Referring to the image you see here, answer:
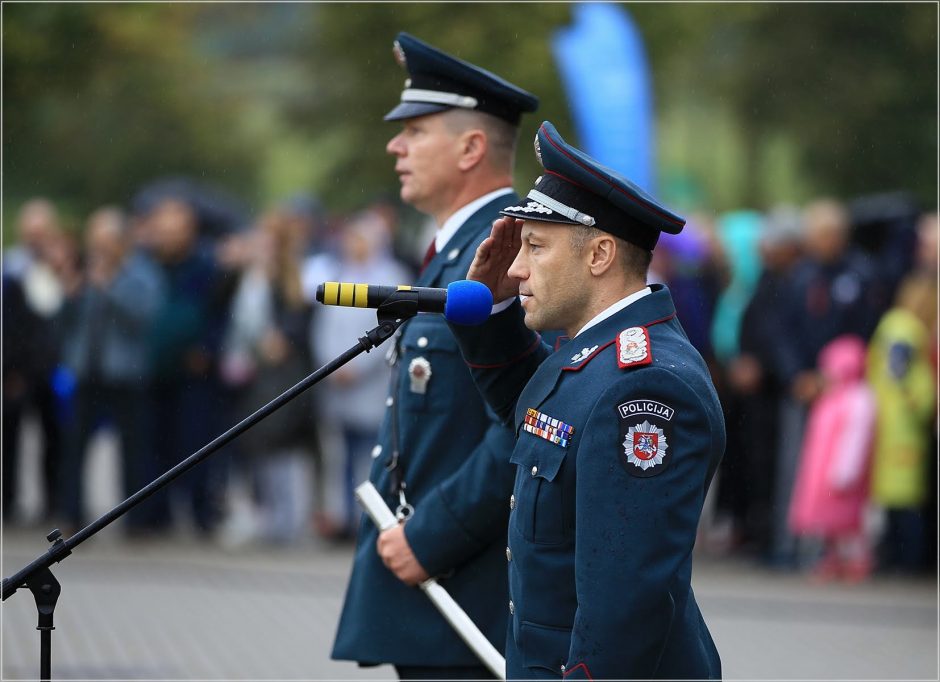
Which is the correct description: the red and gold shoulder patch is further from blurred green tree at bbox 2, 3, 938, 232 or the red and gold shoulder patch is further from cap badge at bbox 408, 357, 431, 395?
blurred green tree at bbox 2, 3, 938, 232

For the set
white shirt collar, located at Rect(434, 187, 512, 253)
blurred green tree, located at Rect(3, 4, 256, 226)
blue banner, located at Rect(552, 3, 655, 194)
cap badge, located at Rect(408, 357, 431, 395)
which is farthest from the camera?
blurred green tree, located at Rect(3, 4, 256, 226)

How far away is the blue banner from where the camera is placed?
42.2 feet

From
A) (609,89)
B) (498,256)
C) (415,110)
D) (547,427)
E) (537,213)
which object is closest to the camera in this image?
(547,427)

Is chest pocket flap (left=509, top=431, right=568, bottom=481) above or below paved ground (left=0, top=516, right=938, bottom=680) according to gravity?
above

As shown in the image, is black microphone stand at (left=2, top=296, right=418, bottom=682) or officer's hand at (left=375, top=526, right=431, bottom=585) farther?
officer's hand at (left=375, top=526, right=431, bottom=585)

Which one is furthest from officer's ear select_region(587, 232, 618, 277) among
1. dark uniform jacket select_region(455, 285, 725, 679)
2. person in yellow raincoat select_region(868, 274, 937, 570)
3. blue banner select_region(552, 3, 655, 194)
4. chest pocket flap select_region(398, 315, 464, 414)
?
blue banner select_region(552, 3, 655, 194)

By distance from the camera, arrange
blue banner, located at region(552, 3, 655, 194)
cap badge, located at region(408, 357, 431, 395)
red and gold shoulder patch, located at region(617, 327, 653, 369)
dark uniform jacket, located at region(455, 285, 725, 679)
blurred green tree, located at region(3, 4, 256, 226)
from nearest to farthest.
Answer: dark uniform jacket, located at region(455, 285, 725, 679)
red and gold shoulder patch, located at region(617, 327, 653, 369)
cap badge, located at region(408, 357, 431, 395)
blue banner, located at region(552, 3, 655, 194)
blurred green tree, located at region(3, 4, 256, 226)

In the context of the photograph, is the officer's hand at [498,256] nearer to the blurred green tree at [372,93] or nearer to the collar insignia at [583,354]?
the collar insignia at [583,354]

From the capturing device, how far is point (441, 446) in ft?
15.9

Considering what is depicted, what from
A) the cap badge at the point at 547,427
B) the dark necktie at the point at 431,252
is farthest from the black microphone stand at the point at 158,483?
the dark necktie at the point at 431,252

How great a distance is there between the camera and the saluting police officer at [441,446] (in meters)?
4.68

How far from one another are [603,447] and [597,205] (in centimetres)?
61

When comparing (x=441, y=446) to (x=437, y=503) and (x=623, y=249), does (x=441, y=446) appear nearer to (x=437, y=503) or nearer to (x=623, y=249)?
(x=437, y=503)

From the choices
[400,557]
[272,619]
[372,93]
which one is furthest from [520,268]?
[372,93]
